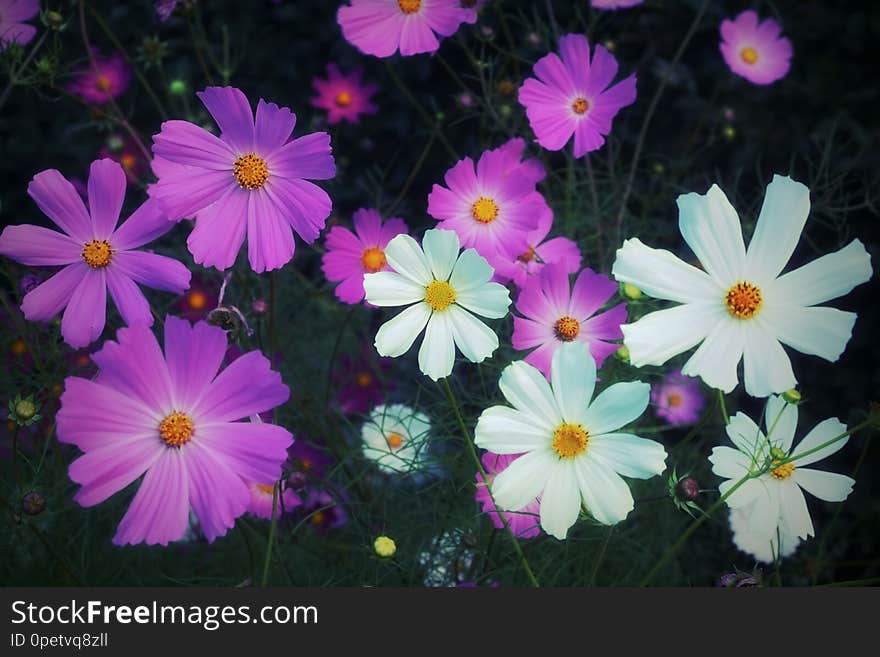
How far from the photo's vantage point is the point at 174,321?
58cm

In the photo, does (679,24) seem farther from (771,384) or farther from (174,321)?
(174,321)

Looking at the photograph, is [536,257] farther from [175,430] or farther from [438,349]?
[175,430]

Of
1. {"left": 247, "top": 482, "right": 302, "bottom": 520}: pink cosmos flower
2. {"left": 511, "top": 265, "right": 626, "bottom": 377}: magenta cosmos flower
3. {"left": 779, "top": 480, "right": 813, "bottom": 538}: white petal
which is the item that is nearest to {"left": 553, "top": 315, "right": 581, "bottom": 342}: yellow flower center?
{"left": 511, "top": 265, "right": 626, "bottom": 377}: magenta cosmos flower

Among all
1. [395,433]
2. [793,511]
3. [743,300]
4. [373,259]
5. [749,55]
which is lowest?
[793,511]

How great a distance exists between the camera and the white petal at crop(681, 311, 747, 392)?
0.56m

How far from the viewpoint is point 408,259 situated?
64 centimetres

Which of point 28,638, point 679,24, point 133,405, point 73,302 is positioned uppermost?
point 679,24

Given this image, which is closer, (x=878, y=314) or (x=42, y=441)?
(x=42, y=441)

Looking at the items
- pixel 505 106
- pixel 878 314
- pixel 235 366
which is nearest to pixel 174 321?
pixel 235 366

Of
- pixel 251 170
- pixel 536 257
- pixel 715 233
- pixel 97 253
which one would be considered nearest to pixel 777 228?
pixel 715 233

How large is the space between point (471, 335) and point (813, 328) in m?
0.25

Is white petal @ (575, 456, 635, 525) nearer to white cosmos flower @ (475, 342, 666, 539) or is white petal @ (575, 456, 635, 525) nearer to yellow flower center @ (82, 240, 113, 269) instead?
white cosmos flower @ (475, 342, 666, 539)

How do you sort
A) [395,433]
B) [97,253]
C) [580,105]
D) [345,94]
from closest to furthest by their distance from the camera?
[97,253]
[580,105]
[395,433]
[345,94]

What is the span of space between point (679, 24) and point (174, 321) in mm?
1070
